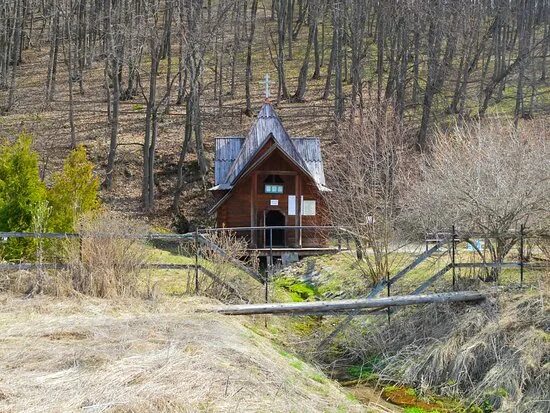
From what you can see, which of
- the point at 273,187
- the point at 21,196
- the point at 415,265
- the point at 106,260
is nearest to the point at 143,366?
the point at 106,260

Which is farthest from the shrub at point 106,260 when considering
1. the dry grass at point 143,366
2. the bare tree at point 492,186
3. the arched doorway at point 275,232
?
the arched doorway at point 275,232

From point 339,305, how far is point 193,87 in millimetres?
18628

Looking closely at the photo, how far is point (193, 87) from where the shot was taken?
93.6ft

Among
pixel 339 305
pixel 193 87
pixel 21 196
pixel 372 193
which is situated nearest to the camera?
pixel 339 305

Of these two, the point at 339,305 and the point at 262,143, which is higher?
the point at 262,143

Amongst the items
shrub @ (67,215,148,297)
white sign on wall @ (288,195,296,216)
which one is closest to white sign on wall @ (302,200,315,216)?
white sign on wall @ (288,195,296,216)

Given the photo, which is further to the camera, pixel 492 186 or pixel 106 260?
pixel 492 186

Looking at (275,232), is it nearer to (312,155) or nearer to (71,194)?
(312,155)

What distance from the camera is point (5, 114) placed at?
114 ft

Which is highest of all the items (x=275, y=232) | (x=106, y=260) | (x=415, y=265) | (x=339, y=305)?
(x=275, y=232)

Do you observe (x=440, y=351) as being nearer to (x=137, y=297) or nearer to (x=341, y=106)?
(x=137, y=297)

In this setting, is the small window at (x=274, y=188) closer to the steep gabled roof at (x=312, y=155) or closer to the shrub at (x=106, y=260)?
the steep gabled roof at (x=312, y=155)

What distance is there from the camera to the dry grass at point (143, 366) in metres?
6.80

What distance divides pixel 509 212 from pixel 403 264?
4.87 m
